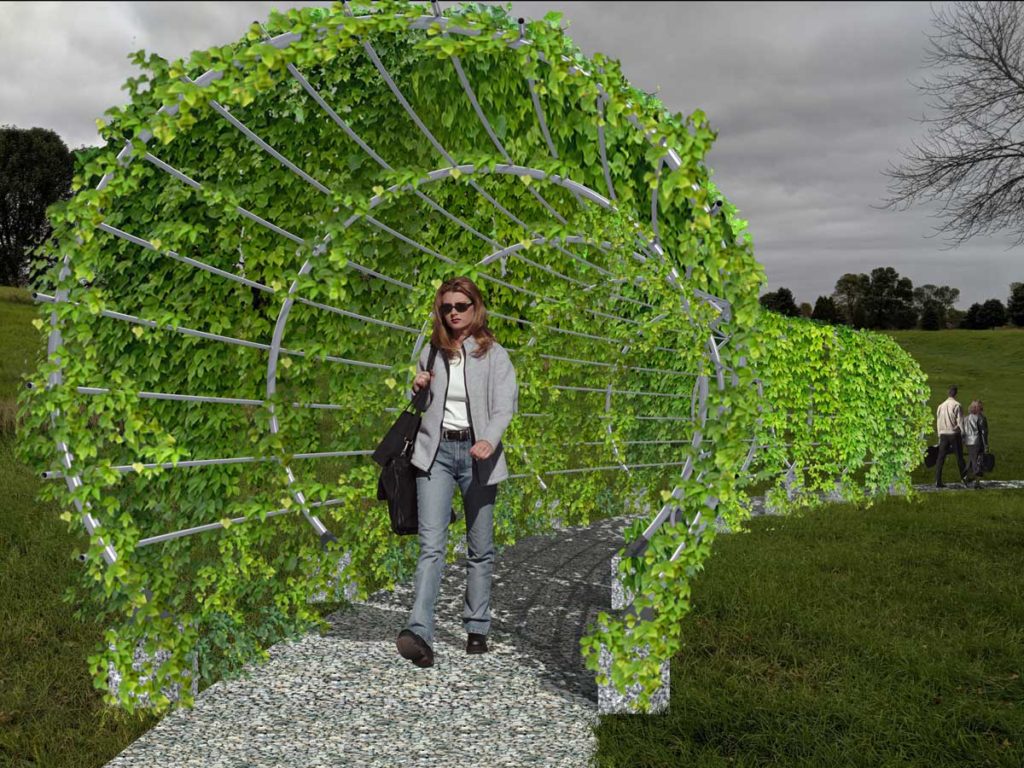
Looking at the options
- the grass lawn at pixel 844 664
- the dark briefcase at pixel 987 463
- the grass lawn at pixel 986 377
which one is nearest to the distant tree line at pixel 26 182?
the grass lawn at pixel 986 377

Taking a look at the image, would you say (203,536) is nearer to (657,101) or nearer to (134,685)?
(134,685)

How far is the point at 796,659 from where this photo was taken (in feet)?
16.1

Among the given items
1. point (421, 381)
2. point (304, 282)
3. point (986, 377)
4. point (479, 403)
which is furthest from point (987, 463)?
point (986, 377)

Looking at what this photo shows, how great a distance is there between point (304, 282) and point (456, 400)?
1062 mm

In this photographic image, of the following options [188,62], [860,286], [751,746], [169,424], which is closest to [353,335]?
[169,424]

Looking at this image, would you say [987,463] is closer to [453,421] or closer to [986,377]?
[453,421]

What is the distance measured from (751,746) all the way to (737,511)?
5.52 meters

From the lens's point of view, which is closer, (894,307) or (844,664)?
(844,664)

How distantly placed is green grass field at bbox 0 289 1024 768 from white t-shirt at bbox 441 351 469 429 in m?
1.61

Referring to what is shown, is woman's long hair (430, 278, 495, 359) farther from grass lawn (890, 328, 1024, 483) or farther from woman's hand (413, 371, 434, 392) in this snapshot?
grass lawn (890, 328, 1024, 483)

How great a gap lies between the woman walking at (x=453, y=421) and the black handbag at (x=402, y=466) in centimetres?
4

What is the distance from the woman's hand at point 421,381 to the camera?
4469 mm

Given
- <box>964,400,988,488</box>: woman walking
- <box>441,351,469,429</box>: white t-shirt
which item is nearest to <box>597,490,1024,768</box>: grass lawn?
<box>441,351,469,429</box>: white t-shirt

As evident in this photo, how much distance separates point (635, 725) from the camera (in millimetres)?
4070
